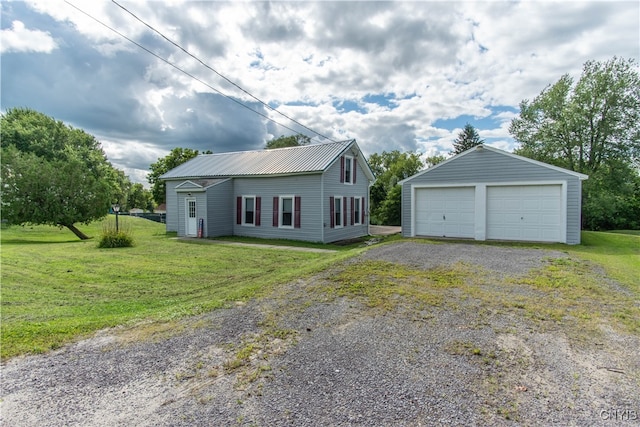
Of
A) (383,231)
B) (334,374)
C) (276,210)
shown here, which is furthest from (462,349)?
(383,231)

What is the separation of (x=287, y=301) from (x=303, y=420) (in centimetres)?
263

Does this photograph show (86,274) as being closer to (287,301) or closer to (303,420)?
(287,301)

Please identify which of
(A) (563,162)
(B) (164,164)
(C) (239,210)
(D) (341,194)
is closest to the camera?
(D) (341,194)

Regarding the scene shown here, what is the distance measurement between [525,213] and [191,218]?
48.6 feet

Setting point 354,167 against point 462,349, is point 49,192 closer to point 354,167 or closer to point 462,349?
point 354,167

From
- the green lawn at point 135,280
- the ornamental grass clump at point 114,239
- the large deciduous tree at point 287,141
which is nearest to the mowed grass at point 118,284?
the green lawn at point 135,280

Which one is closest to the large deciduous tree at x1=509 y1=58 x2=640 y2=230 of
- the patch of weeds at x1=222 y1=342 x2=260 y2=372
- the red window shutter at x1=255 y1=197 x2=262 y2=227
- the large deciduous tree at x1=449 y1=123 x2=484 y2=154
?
the large deciduous tree at x1=449 y1=123 x2=484 y2=154

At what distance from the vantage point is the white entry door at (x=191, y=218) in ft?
54.5

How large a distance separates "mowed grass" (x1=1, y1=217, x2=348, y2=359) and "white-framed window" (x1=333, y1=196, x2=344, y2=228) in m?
4.35

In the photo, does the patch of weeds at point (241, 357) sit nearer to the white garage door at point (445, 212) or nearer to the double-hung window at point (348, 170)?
the white garage door at point (445, 212)

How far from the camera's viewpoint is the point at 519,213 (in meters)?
12.4

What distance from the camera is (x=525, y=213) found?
40.5 ft

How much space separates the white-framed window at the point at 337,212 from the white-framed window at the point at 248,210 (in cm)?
404

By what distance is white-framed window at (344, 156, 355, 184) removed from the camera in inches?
656
